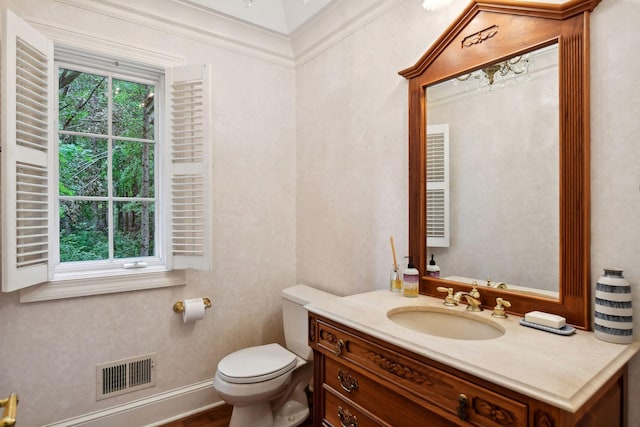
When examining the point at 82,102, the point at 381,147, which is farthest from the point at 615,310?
the point at 82,102

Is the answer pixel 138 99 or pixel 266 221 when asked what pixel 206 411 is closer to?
pixel 266 221

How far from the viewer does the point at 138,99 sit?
86.2 inches

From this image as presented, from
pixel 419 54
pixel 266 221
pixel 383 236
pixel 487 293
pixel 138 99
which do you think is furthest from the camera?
pixel 266 221

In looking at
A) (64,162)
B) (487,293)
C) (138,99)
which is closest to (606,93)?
(487,293)

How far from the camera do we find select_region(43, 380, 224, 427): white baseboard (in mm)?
1905

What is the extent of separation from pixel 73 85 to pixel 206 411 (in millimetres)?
2184

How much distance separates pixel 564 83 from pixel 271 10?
A: 2015 mm

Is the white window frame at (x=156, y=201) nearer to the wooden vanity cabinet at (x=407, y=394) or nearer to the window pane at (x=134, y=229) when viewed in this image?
the window pane at (x=134, y=229)

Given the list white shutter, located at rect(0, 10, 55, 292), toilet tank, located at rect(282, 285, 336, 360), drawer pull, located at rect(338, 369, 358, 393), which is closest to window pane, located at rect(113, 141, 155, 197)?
white shutter, located at rect(0, 10, 55, 292)

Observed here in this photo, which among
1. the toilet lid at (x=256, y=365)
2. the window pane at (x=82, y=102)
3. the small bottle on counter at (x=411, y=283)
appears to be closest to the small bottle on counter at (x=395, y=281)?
the small bottle on counter at (x=411, y=283)

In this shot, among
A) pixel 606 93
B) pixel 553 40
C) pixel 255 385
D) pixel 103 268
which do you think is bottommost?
pixel 255 385

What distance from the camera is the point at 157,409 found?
2082 mm

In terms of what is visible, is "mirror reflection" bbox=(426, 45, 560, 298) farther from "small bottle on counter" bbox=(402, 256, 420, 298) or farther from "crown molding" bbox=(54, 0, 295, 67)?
"crown molding" bbox=(54, 0, 295, 67)

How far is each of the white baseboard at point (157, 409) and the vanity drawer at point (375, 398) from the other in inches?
48.5
